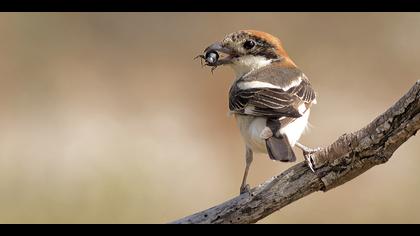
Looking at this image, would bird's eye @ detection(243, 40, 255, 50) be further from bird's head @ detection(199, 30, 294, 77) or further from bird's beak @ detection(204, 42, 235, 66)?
bird's beak @ detection(204, 42, 235, 66)

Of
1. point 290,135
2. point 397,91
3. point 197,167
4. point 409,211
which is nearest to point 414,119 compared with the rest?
point 290,135

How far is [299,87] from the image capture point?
250 inches

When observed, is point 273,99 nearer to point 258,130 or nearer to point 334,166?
point 258,130

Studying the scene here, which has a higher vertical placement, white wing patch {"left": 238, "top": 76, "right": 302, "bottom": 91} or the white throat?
the white throat

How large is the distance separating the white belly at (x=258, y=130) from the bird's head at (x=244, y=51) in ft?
2.22

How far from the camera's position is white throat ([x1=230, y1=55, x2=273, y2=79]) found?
22.0 feet

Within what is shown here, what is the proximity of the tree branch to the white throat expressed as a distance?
5.97 ft

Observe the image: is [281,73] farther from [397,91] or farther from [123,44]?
[123,44]

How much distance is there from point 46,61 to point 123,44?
1.21 meters

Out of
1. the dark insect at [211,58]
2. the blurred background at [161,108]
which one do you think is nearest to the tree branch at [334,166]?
Answer: the dark insect at [211,58]

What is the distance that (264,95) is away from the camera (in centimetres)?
600

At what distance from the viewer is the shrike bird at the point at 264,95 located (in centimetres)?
574

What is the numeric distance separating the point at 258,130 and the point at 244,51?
1.02m

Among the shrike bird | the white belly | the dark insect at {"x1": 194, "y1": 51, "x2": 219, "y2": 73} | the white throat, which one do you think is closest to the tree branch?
the shrike bird
